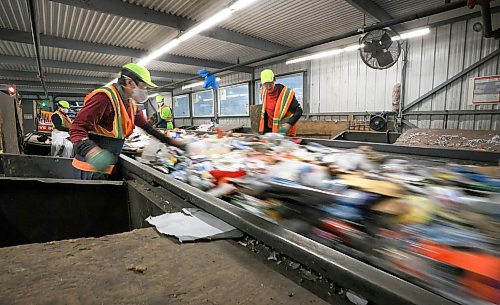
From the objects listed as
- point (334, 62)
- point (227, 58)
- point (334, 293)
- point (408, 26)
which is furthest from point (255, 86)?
point (334, 293)

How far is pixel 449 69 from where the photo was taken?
6.23 m

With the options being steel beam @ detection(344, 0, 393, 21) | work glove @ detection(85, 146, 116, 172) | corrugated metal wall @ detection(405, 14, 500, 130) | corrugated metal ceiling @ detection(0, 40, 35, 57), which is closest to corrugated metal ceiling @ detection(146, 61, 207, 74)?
corrugated metal ceiling @ detection(0, 40, 35, 57)

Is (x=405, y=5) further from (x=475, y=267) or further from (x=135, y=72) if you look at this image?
(x=475, y=267)

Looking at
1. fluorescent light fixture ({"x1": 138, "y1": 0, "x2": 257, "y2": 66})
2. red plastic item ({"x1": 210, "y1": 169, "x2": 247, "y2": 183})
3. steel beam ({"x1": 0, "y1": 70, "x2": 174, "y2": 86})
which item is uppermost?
steel beam ({"x1": 0, "y1": 70, "x2": 174, "y2": 86})

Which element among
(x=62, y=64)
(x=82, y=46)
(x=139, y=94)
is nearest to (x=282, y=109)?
(x=139, y=94)

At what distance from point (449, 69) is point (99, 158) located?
758 cm

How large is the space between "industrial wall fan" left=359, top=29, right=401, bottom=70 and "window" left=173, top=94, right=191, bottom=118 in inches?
523

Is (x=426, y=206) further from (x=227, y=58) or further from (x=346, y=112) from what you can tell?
(x=227, y=58)

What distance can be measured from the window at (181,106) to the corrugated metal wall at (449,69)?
1271 centimetres

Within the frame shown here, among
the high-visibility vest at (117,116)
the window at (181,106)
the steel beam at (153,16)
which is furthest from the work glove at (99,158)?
the window at (181,106)

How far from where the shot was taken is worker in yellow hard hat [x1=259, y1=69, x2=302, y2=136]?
368 centimetres

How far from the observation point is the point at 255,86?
11.5 metres

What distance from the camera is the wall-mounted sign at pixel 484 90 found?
5.58 metres

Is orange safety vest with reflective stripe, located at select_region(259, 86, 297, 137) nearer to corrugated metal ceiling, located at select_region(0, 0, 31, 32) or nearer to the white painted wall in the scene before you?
the white painted wall
